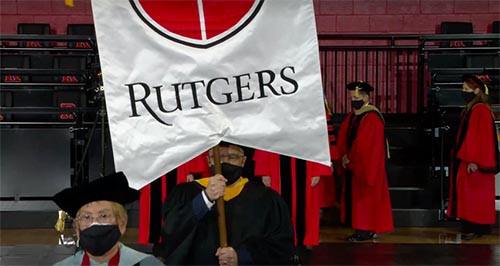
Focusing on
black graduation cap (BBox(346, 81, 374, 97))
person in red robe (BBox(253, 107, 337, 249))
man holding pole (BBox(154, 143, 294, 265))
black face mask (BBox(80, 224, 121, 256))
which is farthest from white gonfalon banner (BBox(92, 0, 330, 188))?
black graduation cap (BBox(346, 81, 374, 97))

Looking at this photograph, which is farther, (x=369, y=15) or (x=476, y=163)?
(x=369, y=15)

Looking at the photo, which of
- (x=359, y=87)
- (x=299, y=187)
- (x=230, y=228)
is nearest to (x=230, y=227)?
(x=230, y=228)

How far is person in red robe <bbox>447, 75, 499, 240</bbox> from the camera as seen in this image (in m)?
9.17

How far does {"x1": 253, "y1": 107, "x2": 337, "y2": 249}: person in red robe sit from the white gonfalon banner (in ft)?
9.41

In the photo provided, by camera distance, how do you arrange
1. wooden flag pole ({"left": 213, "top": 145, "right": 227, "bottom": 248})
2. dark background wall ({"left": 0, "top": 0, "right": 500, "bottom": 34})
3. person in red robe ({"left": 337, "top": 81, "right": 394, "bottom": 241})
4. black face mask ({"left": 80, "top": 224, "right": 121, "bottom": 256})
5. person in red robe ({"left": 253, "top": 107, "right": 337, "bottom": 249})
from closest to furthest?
black face mask ({"left": 80, "top": 224, "right": 121, "bottom": 256}) < wooden flag pole ({"left": 213, "top": 145, "right": 227, "bottom": 248}) < person in red robe ({"left": 253, "top": 107, "right": 337, "bottom": 249}) < person in red robe ({"left": 337, "top": 81, "right": 394, "bottom": 241}) < dark background wall ({"left": 0, "top": 0, "right": 500, "bottom": 34})

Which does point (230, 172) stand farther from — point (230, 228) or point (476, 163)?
→ point (476, 163)

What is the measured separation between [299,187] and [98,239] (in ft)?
12.7

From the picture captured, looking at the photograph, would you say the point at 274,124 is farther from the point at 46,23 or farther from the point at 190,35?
the point at 46,23

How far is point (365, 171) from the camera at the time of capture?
30.2ft

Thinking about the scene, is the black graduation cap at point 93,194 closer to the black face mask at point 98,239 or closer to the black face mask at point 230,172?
the black face mask at point 98,239

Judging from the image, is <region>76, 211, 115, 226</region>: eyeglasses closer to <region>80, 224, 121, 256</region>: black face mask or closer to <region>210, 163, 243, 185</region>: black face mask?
<region>80, 224, 121, 256</region>: black face mask

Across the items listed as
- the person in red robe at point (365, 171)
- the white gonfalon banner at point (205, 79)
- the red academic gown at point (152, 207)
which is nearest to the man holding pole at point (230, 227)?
the white gonfalon banner at point (205, 79)

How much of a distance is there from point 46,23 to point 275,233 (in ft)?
32.2

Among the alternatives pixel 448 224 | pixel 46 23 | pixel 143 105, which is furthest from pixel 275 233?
pixel 46 23
